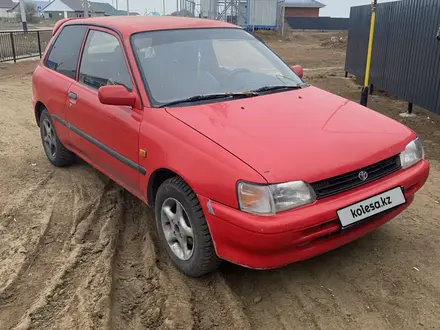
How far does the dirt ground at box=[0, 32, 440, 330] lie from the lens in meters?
2.95

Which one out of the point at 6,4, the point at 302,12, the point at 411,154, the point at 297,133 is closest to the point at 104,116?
the point at 297,133

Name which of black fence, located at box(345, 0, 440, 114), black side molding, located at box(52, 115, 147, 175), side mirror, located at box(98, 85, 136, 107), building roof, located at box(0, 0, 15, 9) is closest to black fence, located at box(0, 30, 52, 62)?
black fence, located at box(345, 0, 440, 114)

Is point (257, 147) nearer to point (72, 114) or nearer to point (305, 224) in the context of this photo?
point (305, 224)

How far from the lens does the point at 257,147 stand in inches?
118

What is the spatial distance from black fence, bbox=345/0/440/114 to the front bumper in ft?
17.6

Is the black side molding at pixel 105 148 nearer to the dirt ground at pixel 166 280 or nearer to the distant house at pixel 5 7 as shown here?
the dirt ground at pixel 166 280

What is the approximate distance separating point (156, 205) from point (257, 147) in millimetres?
1022

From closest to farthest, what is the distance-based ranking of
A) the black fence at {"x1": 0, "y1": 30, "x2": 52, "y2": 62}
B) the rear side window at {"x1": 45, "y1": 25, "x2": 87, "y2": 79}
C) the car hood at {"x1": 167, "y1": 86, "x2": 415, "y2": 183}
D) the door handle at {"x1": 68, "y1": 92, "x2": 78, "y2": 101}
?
1. the car hood at {"x1": 167, "y1": 86, "x2": 415, "y2": 183}
2. the door handle at {"x1": 68, "y1": 92, "x2": 78, "y2": 101}
3. the rear side window at {"x1": 45, "y1": 25, "x2": 87, "y2": 79}
4. the black fence at {"x1": 0, "y1": 30, "x2": 52, "y2": 62}

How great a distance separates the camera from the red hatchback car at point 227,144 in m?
2.85

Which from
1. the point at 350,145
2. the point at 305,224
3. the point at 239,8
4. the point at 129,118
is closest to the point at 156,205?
the point at 129,118

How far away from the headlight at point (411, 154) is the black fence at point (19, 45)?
16.8m

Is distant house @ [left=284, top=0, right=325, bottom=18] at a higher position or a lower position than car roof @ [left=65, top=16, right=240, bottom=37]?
higher

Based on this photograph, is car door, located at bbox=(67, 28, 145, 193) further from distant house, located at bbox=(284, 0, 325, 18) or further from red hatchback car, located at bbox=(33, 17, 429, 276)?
distant house, located at bbox=(284, 0, 325, 18)

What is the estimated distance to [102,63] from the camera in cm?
440
